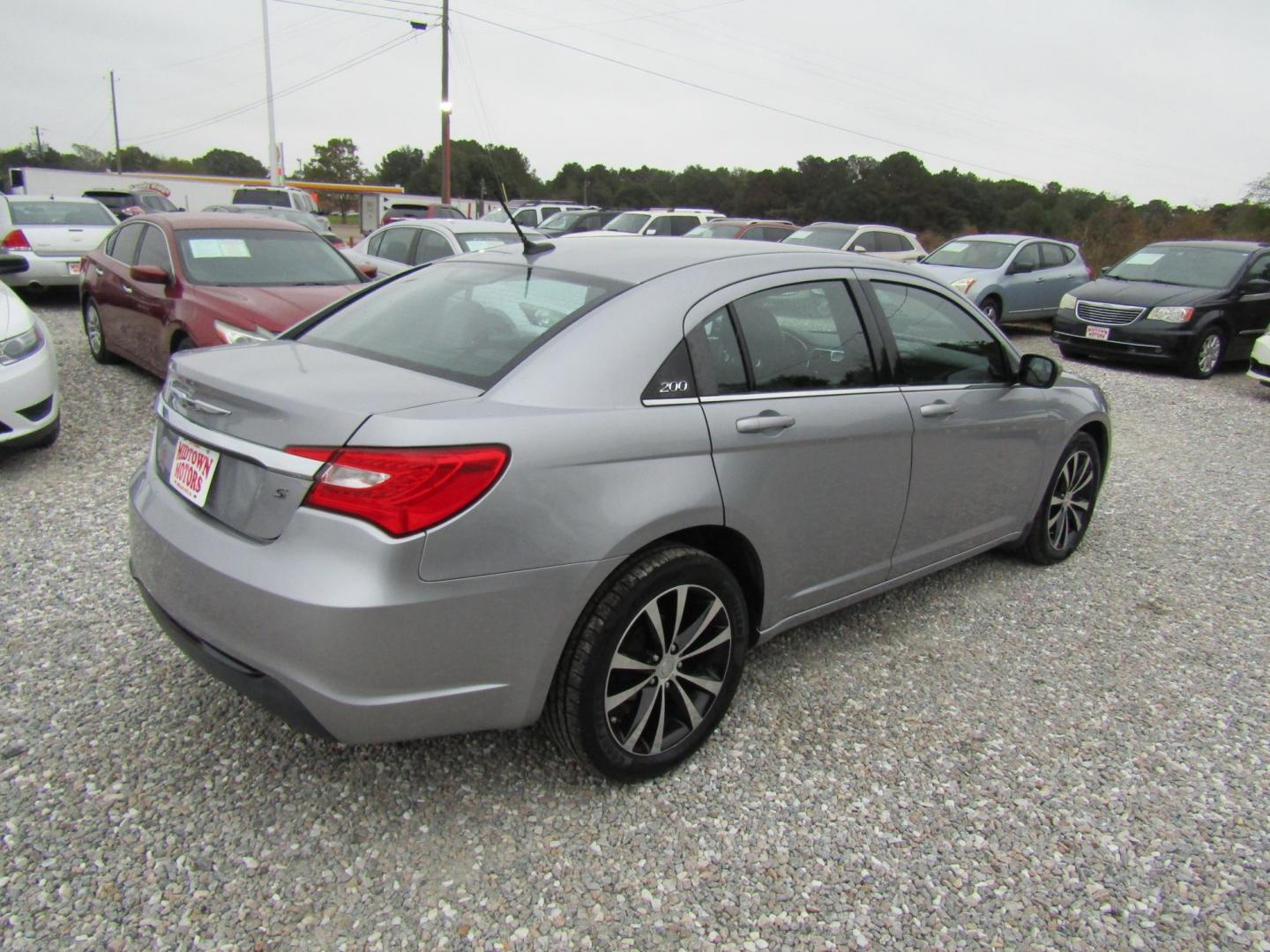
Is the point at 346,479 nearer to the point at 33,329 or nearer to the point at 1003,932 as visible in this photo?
the point at 1003,932

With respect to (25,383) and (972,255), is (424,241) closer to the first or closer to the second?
(25,383)

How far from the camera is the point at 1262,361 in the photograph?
32.7ft

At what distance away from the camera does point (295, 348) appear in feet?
9.41

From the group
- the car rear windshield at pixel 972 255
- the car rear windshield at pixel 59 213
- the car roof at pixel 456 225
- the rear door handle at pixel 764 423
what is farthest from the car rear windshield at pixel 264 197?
the rear door handle at pixel 764 423

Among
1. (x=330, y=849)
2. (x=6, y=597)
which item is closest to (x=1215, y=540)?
(x=330, y=849)

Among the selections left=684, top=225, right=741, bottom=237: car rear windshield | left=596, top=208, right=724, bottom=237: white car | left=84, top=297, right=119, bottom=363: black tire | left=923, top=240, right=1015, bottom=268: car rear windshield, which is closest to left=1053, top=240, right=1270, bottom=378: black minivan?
left=923, top=240, right=1015, bottom=268: car rear windshield

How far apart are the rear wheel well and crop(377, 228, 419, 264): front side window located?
8.48m

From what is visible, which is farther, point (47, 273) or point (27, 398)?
point (47, 273)

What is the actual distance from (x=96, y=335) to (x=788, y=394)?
7439mm

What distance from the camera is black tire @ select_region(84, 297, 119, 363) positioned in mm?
7820

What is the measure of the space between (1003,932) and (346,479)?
1962 mm

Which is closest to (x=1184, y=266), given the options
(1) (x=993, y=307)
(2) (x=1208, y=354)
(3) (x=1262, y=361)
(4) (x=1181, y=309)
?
(4) (x=1181, y=309)

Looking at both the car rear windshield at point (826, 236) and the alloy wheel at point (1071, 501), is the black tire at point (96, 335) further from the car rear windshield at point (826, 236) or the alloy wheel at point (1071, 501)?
the car rear windshield at point (826, 236)

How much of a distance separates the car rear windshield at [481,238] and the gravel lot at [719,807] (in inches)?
260
